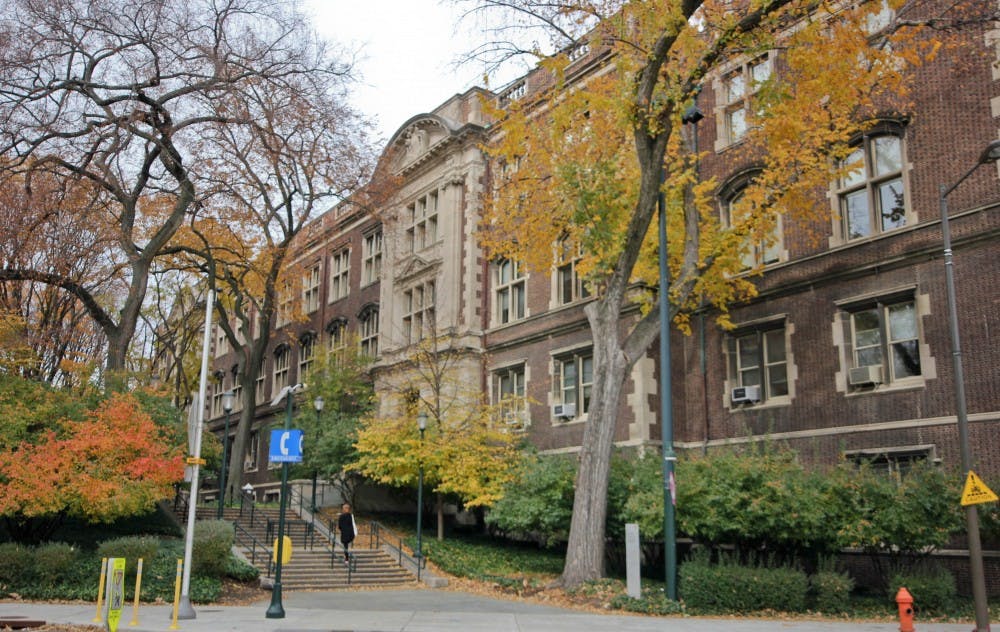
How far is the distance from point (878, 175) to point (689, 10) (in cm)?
751

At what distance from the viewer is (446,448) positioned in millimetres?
24141

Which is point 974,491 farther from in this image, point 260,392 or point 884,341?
point 260,392

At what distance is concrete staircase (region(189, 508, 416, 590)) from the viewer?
22000 millimetres

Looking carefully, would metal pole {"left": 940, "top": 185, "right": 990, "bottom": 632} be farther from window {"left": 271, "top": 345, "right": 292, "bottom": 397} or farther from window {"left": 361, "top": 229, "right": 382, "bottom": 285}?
window {"left": 271, "top": 345, "right": 292, "bottom": 397}

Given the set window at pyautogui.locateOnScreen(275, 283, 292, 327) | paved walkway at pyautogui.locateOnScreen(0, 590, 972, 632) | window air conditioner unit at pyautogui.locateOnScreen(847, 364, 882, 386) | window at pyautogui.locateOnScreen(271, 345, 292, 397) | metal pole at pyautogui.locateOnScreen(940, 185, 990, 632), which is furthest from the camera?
window at pyautogui.locateOnScreen(271, 345, 292, 397)

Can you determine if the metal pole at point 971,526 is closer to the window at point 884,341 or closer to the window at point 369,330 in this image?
the window at point 884,341

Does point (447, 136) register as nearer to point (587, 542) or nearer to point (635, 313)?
point (635, 313)

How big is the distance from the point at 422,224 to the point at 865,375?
2045 cm

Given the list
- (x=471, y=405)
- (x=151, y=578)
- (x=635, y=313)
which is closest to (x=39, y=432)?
(x=151, y=578)

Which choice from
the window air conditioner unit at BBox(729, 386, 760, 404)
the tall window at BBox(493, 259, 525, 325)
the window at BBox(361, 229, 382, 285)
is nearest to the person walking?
the tall window at BBox(493, 259, 525, 325)

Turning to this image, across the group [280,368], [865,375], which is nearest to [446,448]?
[865,375]

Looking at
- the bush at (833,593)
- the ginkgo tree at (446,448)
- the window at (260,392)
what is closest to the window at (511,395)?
the ginkgo tree at (446,448)

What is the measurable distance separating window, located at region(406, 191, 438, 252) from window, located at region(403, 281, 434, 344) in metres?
1.80

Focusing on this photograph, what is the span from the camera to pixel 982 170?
18422mm
